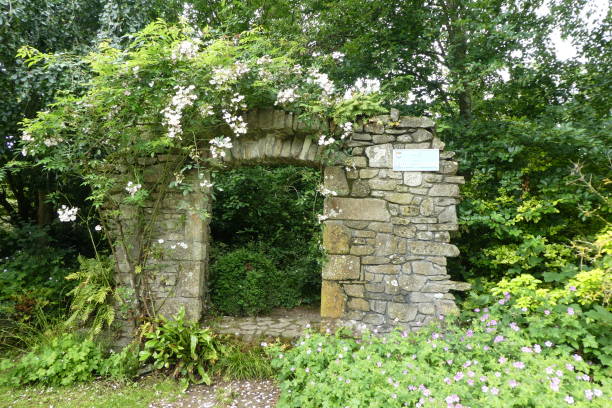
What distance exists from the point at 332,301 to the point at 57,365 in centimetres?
281

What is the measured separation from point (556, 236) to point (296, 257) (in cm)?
363

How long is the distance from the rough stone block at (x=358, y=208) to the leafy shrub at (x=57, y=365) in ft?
9.41

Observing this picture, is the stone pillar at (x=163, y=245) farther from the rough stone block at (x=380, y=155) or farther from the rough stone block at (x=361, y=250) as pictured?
the rough stone block at (x=380, y=155)

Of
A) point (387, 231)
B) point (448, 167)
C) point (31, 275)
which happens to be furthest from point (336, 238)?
point (31, 275)

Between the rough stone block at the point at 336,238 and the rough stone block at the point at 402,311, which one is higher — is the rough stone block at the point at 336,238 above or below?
above

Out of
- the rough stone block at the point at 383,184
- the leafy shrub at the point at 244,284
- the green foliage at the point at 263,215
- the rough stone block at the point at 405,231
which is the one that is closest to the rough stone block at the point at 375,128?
the rough stone block at the point at 383,184

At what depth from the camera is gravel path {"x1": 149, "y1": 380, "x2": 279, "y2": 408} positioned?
3006mm

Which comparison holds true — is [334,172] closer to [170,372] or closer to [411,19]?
[170,372]

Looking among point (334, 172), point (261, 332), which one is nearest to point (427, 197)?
point (334, 172)

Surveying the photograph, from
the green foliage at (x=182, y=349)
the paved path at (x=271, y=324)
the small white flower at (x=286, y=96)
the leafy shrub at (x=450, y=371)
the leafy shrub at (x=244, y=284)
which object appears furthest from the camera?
the leafy shrub at (x=244, y=284)

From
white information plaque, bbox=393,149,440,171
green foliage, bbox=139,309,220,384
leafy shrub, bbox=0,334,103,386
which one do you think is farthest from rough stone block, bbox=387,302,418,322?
leafy shrub, bbox=0,334,103,386

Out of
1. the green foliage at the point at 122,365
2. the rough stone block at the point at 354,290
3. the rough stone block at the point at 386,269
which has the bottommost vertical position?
the green foliage at the point at 122,365

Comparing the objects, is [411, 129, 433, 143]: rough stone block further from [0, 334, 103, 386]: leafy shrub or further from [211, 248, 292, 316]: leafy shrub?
[0, 334, 103, 386]: leafy shrub

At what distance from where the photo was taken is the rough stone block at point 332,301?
3.65 meters
